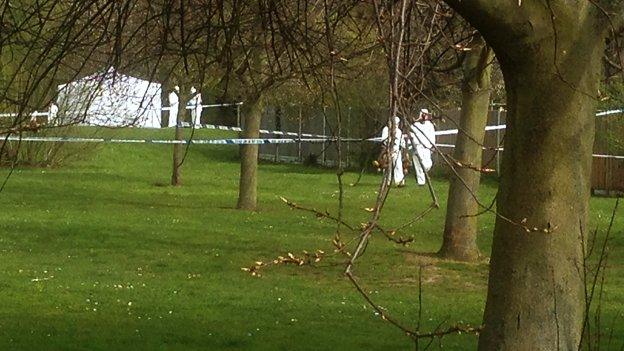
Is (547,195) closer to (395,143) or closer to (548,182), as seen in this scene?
(548,182)

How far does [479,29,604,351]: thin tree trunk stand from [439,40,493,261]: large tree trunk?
919cm

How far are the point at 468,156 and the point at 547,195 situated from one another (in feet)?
32.7

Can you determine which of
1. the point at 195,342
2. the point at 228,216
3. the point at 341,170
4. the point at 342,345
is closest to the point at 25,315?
the point at 195,342

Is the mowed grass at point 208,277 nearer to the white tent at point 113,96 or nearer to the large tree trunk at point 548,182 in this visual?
the large tree trunk at point 548,182

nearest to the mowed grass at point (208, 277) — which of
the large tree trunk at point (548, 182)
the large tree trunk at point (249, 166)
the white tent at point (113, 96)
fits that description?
the large tree trunk at point (249, 166)

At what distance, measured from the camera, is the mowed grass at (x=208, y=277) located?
10.8m

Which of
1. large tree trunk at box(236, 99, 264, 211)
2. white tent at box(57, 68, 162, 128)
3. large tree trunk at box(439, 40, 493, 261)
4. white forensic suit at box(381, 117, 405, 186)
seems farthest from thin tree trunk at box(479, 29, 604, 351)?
large tree trunk at box(236, 99, 264, 211)

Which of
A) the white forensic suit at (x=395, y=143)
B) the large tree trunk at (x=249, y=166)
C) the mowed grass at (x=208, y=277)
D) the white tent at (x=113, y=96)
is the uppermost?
the white tent at (x=113, y=96)

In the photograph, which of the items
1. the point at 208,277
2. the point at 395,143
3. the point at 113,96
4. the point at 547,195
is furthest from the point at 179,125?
the point at 395,143

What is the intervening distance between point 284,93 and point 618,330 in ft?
40.1

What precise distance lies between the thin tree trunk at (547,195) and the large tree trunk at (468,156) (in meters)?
9.19

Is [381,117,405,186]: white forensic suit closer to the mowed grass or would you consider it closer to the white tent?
the mowed grass

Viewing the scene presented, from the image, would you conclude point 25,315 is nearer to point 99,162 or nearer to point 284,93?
point 284,93

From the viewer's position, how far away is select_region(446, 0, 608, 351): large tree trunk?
539 centimetres
